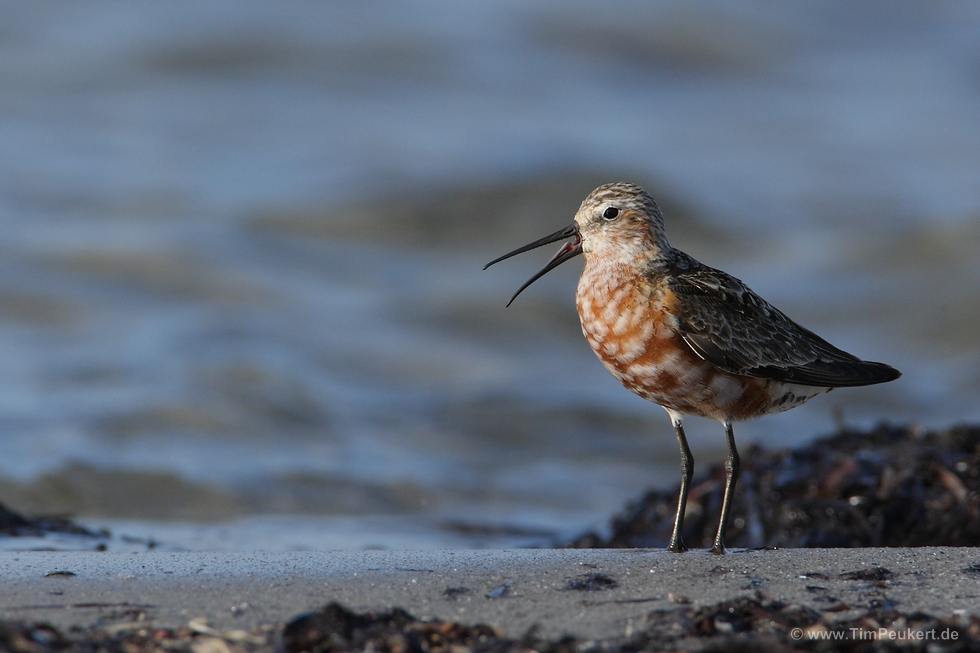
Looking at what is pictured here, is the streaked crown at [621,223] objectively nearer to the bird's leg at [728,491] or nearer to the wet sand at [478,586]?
the bird's leg at [728,491]

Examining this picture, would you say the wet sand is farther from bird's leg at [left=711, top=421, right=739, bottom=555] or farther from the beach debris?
the beach debris

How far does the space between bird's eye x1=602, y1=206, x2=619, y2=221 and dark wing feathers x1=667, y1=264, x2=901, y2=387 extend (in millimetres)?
432

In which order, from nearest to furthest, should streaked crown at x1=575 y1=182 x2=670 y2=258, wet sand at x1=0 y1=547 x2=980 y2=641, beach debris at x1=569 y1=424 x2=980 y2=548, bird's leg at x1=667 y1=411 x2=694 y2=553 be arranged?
wet sand at x1=0 y1=547 x2=980 y2=641, bird's leg at x1=667 y1=411 x2=694 y2=553, streaked crown at x1=575 y1=182 x2=670 y2=258, beach debris at x1=569 y1=424 x2=980 y2=548

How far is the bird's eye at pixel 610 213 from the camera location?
565 centimetres

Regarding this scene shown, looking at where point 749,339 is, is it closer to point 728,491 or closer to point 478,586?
point 728,491

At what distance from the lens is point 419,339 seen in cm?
1377

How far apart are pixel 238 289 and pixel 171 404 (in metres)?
3.05

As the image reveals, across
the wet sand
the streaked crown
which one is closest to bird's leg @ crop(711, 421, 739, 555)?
the wet sand

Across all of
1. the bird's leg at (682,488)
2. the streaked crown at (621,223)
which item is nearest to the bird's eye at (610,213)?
the streaked crown at (621,223)

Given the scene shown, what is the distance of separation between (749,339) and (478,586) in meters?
2.00

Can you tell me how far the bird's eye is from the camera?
5.65 m

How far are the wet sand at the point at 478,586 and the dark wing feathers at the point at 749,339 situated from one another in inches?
36.4

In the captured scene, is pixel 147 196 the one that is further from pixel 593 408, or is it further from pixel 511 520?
pixel 511 520

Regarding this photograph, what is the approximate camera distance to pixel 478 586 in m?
4.12
